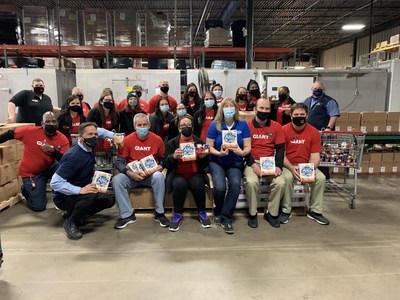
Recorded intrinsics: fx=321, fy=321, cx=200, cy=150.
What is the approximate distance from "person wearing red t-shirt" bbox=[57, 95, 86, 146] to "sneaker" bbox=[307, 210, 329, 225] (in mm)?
3394

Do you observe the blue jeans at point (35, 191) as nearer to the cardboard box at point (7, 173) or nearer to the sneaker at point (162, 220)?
the cardboard box at point (7, 173)

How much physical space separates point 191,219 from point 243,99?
6.89 ft

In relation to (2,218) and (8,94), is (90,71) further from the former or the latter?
(2,218)

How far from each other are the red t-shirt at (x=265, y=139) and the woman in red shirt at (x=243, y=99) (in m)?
1.08

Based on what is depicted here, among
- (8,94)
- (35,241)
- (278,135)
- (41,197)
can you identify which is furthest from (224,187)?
(8,94)

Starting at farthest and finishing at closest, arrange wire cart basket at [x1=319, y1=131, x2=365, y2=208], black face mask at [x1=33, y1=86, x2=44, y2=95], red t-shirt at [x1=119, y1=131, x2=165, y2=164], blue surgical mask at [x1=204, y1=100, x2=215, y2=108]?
black face mask at [x1=33, y1=86, x2=44, y2=95] < blue surgical mask at [x1=204, y1=100, x2=215, y2=108] < wire cart basket at [x1=319, y1=131, x2=365, y2=208] < red t-shirt at [x1=119, y1=131, x2=165, y2=164]

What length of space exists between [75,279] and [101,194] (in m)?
1.22

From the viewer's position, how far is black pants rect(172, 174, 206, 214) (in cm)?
377

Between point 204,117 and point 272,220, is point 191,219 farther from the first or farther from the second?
point 204,117

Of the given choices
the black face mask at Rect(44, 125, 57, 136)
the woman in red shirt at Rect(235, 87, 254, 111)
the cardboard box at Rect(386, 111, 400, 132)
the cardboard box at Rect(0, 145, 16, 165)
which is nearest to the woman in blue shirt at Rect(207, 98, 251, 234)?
the woman in red shirt at Rect(235, 87, 254, 111)

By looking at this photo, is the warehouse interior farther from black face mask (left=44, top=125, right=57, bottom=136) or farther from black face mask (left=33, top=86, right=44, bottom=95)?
black face mask (left=44, top=125, right=57, bottom=136)

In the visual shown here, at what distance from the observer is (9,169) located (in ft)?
14.8

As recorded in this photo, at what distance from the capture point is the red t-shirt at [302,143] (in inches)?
157

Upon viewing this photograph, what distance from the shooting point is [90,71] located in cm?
756
